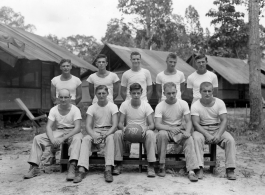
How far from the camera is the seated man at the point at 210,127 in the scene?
4785mm

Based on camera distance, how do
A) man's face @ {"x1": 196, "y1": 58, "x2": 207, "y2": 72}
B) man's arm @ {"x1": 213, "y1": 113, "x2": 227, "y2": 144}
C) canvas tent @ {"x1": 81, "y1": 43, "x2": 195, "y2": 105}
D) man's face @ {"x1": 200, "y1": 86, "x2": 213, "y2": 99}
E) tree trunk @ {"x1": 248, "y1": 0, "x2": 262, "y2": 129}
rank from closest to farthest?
man's arm @ {"x1": 213, "y1": 113, "x2": 227, "y2": 144} < man's face @ {"x1": 200, "y1": 86, "x2": 213, "y2": 99} < man's face @ {"x1": 196, "y1": 58, "x2": 207, "y2": 72} < tree trunk @ {"x1": 248, "y1": 0, "x2": 262, "y2": 129} < canvas tent @ {"x1": 81, "y1": 43, "x2": 195, "y2": 105}

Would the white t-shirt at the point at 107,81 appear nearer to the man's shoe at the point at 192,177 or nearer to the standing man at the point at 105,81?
the standing man at the point at 105,81

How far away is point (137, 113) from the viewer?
5141mm

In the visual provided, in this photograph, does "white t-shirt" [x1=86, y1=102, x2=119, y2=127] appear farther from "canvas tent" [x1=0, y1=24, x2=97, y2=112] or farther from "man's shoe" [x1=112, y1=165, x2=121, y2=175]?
"canvas tent" [x1=0, y1=24, x2=97, y2=112]

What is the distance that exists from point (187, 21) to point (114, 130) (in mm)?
36890

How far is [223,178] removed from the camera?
474cm

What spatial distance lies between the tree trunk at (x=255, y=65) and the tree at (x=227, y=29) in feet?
67.2

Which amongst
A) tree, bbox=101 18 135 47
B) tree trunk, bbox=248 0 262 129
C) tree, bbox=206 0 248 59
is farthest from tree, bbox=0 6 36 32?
tree trunk, bbox=248 0 262 129

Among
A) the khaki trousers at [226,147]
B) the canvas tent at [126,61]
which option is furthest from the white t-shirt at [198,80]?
the canvas tent at [126,61]

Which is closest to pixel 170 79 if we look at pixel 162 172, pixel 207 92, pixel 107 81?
pixel 207 92

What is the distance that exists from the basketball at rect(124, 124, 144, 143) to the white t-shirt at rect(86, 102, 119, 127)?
0.48 metres

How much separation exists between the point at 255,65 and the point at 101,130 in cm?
668

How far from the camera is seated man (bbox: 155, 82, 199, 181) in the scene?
477 centimetres

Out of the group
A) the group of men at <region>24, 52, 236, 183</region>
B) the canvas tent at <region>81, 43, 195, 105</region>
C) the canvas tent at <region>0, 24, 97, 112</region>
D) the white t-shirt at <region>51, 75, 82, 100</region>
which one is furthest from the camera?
the canvas tent at <region>81, 43, 195, 105</region>
